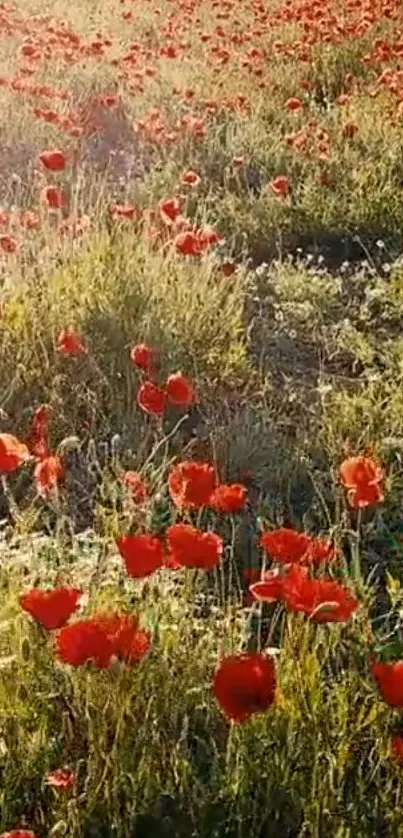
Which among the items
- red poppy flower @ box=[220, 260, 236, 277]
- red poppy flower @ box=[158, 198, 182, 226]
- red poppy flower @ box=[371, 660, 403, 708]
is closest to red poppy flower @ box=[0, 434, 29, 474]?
red poppy flower @ box=[371, 660, 403, 708]

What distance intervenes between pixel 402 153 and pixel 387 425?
3.23 meters

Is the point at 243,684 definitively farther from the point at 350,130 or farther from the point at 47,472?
the point at 350,130

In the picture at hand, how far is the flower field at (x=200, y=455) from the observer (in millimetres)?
1949

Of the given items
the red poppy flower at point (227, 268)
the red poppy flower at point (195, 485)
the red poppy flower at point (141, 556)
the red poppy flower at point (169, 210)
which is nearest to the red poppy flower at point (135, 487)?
the red poppy flower at point (195, 485)

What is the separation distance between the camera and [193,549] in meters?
1.95

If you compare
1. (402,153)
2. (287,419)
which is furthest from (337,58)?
(287,419)

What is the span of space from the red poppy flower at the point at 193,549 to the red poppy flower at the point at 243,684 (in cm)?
22

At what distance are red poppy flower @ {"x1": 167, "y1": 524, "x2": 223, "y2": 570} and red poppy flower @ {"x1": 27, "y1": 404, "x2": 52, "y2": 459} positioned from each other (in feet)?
1.95

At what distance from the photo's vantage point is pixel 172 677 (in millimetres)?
2129

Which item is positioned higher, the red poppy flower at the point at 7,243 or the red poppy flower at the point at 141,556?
the red poppy flower at the point at 7,243

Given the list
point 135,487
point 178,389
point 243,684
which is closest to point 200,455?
point 178,389

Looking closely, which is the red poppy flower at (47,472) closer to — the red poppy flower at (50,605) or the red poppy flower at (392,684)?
the red poppy flower at (50,605)

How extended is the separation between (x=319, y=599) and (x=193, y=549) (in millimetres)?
214

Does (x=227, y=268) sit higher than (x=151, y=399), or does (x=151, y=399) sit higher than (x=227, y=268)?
(x=227, y=268)
